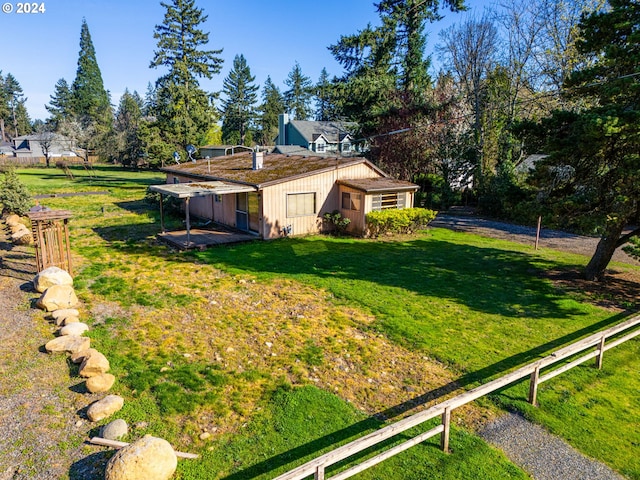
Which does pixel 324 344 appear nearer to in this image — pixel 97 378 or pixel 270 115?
pixel 97 378

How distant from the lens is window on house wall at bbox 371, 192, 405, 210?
1872cm

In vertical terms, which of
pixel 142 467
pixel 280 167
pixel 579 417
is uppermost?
pixel 280 167

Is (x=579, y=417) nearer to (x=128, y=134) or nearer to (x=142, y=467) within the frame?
(x=142, y=467)

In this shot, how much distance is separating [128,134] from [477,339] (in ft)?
186

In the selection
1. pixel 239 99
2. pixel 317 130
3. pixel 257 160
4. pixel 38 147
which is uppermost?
pixel 239 99

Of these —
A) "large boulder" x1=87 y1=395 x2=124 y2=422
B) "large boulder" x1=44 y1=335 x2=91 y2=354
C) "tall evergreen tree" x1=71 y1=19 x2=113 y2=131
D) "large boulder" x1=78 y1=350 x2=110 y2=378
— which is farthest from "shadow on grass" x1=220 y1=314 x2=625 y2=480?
"tall evergreen tree" x1=71 y1=19 x2=113 y2=131

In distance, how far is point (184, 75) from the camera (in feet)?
140

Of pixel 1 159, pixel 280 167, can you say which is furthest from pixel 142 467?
pixel 1 159

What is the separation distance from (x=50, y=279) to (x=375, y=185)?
12871mm

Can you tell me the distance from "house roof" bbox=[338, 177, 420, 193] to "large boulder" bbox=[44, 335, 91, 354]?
12495mm

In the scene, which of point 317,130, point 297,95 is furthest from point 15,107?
point 317,130

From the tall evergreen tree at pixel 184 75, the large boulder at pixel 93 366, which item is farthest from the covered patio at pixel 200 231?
the tall evergreen tree at pixel 184 75

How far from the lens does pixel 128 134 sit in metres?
54.7

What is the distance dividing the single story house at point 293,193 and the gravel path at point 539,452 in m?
12.7
